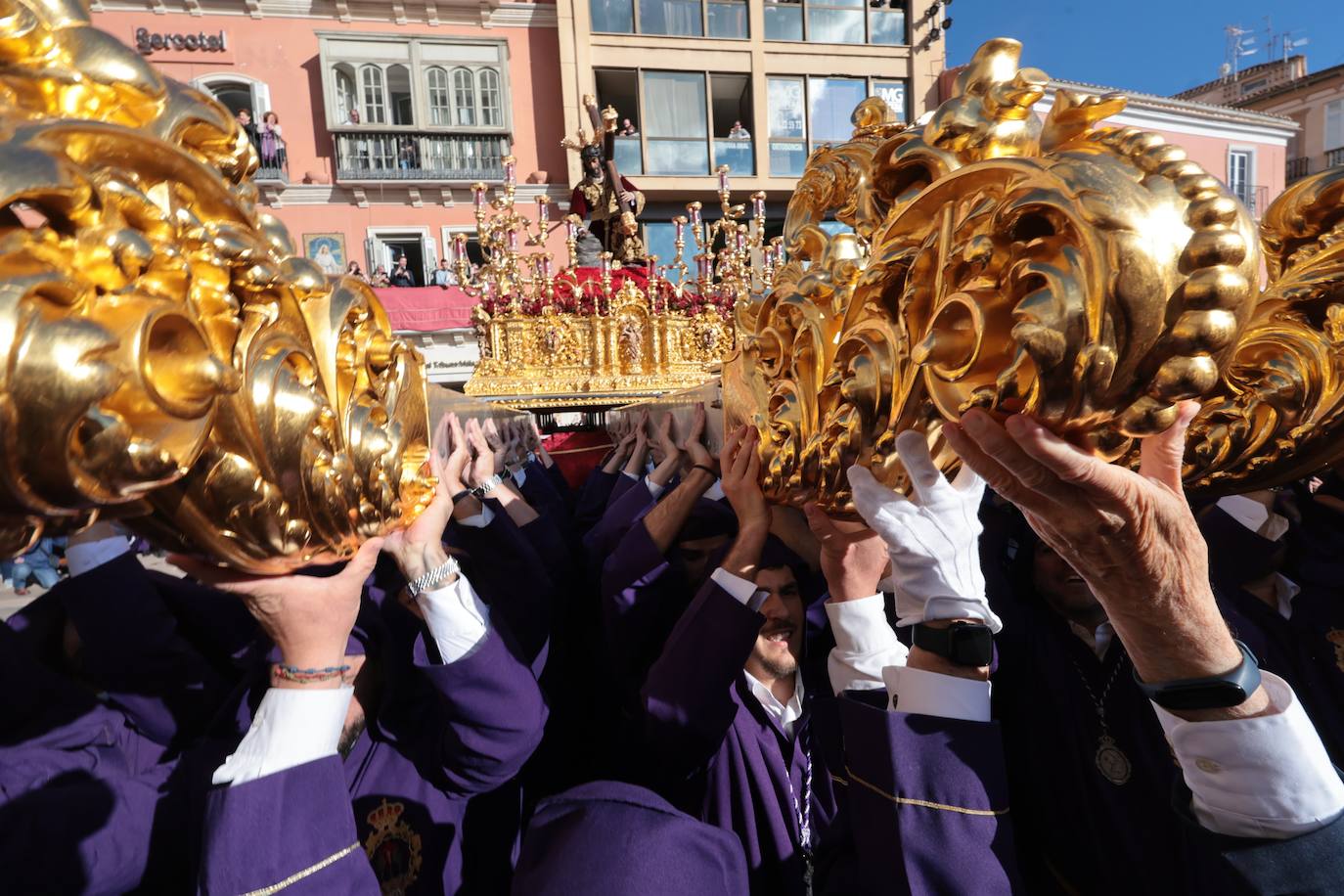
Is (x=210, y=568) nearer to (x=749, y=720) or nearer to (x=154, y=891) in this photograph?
(x=154, y=891)

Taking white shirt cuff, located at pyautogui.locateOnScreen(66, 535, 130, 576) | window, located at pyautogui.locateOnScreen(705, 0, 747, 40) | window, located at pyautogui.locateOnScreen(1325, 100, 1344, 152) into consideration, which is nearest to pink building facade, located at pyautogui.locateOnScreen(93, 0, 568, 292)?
window, located at pyautogui.locateOnScreen(705, 0, 747, 40)

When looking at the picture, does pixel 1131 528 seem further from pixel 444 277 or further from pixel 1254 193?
pixel 1254 193

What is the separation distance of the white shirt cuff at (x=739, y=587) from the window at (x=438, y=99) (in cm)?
1462

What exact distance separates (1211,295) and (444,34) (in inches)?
617

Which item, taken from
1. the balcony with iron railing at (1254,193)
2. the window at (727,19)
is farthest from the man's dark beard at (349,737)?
the balcony with iron railing at (1254,193)

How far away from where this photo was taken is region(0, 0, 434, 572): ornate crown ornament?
45 centimetres

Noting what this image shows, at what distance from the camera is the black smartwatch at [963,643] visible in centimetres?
99

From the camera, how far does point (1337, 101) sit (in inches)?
673

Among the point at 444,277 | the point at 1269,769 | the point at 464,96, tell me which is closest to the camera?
the point at 1269,769

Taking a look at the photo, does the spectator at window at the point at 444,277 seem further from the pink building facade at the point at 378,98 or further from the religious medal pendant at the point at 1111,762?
the religious medal pendant at the point at 1111,762

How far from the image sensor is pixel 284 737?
3.35ft

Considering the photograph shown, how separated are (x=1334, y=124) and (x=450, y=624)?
80.1ft

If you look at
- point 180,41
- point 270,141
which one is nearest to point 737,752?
point 270,141

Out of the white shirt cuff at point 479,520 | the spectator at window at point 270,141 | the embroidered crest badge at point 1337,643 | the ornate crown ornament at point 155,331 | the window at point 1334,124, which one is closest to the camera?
the ornate crown ornament at point 155,331
